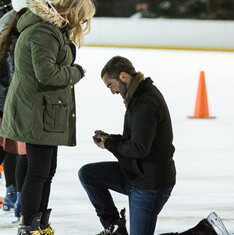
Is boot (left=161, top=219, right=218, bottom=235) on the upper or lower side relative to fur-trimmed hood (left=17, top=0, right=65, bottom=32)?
lower

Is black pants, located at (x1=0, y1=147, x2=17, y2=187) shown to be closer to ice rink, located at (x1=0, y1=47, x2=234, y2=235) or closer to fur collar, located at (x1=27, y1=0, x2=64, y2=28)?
ice rink, located at (x1=0, y1=47, x2=234, y2=235)

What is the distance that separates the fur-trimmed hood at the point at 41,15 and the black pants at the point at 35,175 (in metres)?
0.54

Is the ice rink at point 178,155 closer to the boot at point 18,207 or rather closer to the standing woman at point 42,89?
the boot at point 18,207

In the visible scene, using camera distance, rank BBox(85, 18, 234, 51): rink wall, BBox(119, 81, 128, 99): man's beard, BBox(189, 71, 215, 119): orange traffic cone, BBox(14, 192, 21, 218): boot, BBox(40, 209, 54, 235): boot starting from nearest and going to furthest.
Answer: BBox(119, 81, 128, 99): man's beard, BBox(40, 209, 54, 235): boot, BBox(14, 192, 21, 218): boot, BBox(189, 71, 215, 119): orange traffic cone, BBox(85, 18, 234, 51): rink wall

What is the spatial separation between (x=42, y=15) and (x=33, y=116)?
17.3 inches

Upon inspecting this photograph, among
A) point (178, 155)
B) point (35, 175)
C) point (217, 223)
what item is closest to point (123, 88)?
point (35, 175)

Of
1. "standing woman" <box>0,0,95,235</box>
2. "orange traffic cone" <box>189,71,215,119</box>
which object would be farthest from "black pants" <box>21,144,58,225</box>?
"orange traffic cone" <box>189,71,215,119</box>

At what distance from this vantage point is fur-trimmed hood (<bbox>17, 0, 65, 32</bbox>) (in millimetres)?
3152

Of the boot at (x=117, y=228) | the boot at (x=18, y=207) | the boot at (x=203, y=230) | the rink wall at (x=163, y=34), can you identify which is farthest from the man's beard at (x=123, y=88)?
the rink wall at (x=163, y=34)

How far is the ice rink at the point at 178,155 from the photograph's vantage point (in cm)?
394

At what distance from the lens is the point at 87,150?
6.07 m

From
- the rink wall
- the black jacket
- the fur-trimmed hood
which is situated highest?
the rink wall

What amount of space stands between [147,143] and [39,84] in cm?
56

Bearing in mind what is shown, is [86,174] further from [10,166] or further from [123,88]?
[10,166]
